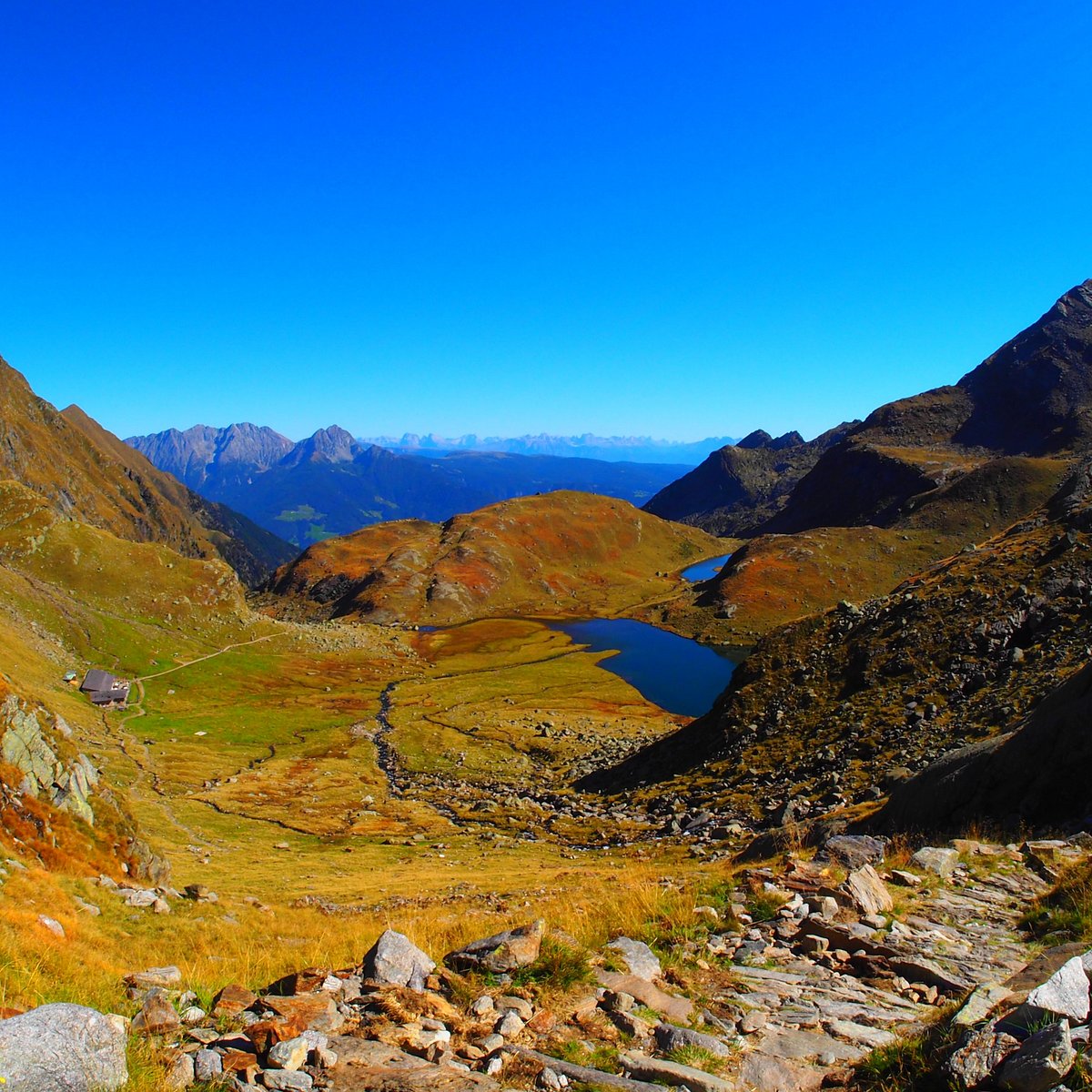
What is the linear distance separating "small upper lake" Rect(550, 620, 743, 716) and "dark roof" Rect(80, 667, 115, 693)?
308ft

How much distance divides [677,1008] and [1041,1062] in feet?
18.1

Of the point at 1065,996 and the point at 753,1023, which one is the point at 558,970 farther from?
the point at 1065,996

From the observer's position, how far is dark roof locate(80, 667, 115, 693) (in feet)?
336

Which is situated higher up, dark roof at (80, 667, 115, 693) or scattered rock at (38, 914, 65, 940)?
scattered rock at (38, 914, 65, 940)

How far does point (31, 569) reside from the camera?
14200cm

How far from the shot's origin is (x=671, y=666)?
165 meters

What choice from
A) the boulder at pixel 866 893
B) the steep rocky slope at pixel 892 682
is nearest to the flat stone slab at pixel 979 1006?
the boulder at pixel 866 893

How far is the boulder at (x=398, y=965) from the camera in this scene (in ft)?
38.1

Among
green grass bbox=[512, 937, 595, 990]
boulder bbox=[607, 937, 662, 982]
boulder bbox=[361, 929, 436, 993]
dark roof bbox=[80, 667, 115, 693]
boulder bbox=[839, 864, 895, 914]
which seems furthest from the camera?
dark roof bbox=[80, 667, 115, 693]

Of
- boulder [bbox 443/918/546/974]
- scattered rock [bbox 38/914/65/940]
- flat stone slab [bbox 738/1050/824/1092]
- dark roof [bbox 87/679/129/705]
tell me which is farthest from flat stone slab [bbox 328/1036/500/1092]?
dark roof [bbox 87/679/129/705]

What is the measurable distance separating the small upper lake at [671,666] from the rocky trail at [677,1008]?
115 metres

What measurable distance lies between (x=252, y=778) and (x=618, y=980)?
78.2 meters

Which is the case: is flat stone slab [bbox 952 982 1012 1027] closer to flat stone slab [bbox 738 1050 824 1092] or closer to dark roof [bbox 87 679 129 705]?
flat stone slab [bbox 738 1050 824 1092]

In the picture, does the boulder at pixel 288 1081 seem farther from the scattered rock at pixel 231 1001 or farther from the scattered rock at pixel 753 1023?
the scattered rock at pixel 753 1023
